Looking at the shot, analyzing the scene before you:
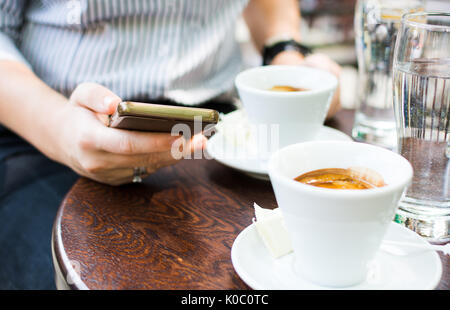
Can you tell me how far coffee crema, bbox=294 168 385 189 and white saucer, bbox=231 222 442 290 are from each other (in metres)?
0.09

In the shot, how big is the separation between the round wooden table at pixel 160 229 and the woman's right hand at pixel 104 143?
3 centimetres

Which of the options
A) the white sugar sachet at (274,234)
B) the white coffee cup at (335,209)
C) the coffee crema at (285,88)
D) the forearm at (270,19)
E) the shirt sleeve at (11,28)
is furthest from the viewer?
the forearm at (270,19)

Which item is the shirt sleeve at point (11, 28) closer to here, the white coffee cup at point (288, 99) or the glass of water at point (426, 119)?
the white coffee cup at point (288, 99)

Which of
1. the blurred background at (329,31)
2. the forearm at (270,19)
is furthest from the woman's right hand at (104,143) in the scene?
the blurred background at (329,31)

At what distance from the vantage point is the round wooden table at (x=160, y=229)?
0.50 metres

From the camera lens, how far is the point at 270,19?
4.64ft

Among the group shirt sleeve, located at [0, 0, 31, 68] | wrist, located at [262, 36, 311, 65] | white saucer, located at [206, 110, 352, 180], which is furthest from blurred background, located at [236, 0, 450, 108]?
white saucer, located at [206, 110, 352, 180]

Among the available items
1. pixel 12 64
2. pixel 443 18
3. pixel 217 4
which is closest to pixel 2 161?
pixel 12 64

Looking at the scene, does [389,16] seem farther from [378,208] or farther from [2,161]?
[2,161]

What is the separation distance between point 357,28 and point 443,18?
29 cm

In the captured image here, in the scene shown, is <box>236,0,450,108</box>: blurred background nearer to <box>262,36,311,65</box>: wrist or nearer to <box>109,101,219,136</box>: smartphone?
<box>262,36,311,65</box>: wrist

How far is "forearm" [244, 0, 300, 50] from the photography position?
138cm

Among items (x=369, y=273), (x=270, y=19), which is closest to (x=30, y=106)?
(x=369, y=273)

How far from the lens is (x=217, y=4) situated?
1.12 meters
